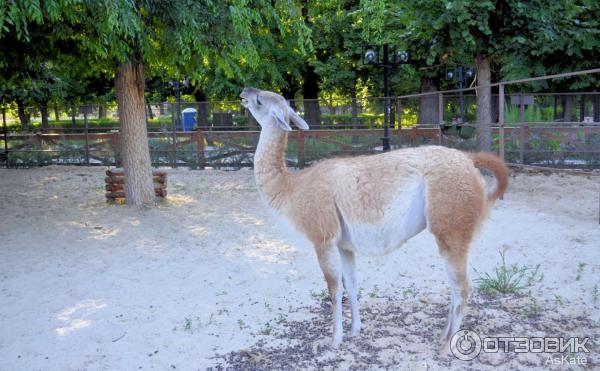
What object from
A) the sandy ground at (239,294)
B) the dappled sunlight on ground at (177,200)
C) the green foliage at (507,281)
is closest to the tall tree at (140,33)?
the dappled sunlight on ground at (177,200)

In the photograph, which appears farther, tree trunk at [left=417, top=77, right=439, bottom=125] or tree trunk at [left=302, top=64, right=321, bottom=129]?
tree trunk at [left=417, top=77, right=439, bottom=125]

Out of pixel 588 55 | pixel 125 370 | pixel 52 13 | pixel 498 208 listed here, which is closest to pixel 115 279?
pixel 125 370

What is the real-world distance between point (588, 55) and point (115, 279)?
43.0 ft

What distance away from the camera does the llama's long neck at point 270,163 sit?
4.30m

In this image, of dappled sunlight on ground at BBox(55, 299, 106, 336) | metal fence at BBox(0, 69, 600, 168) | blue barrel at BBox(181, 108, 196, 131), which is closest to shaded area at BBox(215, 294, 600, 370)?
dappled sunlight on ground at BBox(55, 299, 106, 336)

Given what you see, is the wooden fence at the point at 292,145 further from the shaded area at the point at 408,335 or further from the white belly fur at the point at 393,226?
the white belly fur at the point at 393,226

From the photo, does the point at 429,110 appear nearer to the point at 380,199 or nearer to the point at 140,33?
the point at 140,33

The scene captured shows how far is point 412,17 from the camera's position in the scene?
11734 mm

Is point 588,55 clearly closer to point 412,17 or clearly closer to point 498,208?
point 412,17

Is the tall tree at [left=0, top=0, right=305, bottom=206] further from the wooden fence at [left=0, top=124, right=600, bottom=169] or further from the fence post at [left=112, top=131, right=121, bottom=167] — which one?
the fence post at [left=112, top=131, right=121, bottom=167]

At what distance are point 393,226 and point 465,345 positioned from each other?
1.11 metres

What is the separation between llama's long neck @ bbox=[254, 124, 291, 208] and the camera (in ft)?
14.1

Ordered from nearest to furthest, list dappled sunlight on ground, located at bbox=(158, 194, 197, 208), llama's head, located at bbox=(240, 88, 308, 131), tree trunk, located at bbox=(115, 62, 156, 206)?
llama's head, located at bbox=(240, 88, 308, 131) → tree trunk, located at bbox=(115, 62, 156, 206) → dappled sunlight on ground, located at bbox=(158, 194, 197, 208)

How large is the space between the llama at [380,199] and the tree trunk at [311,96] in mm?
12270
